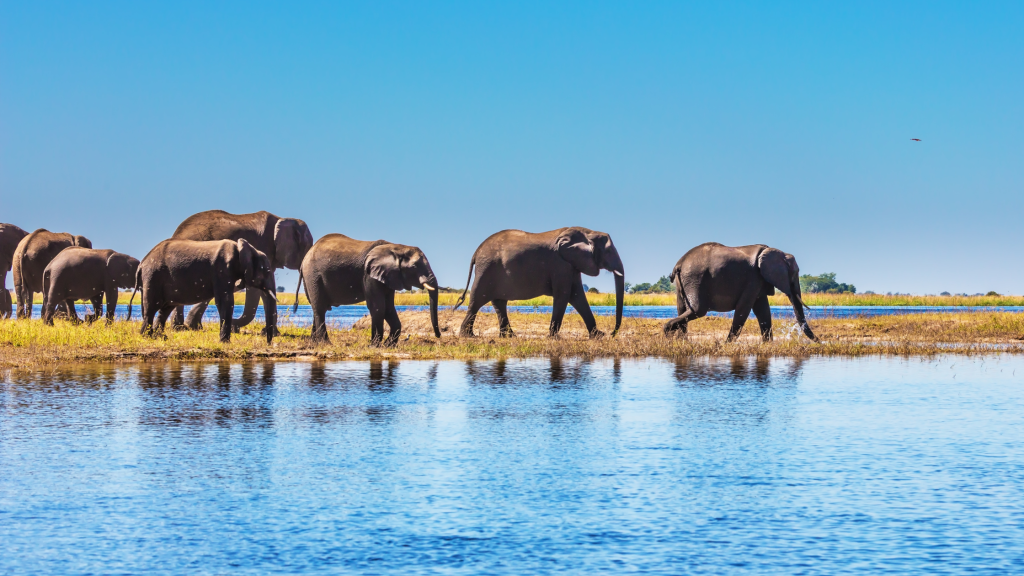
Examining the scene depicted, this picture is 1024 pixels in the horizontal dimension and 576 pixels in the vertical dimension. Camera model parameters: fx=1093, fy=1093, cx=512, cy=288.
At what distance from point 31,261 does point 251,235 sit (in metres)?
6.79

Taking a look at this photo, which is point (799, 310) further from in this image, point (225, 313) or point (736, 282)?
point (225, 313)

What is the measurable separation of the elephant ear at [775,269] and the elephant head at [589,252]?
9.67 ft

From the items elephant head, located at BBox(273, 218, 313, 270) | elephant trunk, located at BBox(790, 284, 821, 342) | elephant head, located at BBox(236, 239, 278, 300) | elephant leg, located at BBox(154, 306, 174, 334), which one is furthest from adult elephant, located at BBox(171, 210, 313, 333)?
elephant trunk, located at BBox(790, 284, 821, 342)

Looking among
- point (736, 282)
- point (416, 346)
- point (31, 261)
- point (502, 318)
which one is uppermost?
point (31, 261)

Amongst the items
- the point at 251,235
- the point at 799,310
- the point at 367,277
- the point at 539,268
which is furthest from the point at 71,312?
the point at 799,310

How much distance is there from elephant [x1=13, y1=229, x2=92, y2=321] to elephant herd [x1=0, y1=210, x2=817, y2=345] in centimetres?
206

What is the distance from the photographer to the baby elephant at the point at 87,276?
23391 mm

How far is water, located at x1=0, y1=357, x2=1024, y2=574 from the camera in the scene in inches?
239

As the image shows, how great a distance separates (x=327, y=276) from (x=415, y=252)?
5.78ft

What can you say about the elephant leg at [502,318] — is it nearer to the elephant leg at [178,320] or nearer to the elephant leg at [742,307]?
the elephant leg at [742,307]

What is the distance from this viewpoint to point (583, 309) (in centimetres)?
2297

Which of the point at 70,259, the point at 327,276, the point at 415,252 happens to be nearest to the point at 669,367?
the point at 415,252

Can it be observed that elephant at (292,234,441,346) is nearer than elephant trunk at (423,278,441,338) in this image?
Yes

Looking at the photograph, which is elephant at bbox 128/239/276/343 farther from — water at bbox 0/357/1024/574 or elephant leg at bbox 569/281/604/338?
elephant leg at bbox 569/281/604/338
